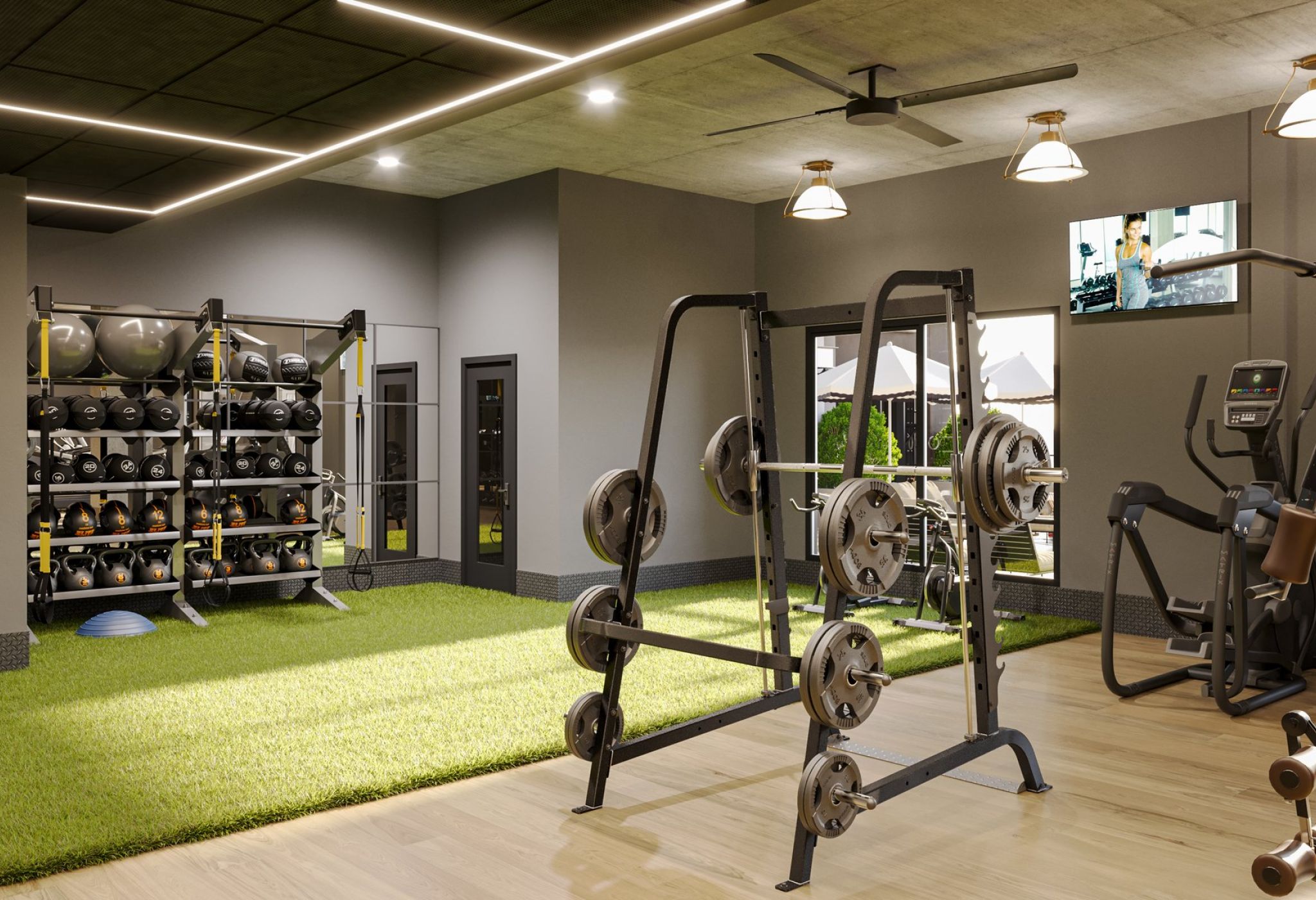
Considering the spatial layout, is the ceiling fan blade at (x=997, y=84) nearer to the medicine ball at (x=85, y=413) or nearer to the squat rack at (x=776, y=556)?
the squat rack at (x=776, y=556)

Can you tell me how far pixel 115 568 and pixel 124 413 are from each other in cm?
Answer: 103

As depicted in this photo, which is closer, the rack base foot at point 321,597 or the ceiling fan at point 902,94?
the ceiling fan at point 902,94

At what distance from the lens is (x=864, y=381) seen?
3453 millimetres

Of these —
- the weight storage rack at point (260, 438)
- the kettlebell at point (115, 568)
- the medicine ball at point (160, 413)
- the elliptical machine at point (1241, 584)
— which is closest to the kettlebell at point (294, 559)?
the weight storage rack at point (260, 438)

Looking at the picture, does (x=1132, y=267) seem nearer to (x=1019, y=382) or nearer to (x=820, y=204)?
(x=1019, y=382)

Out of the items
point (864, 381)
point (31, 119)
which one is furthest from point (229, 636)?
point (864, 381)

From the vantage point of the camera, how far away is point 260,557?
26.8 feet

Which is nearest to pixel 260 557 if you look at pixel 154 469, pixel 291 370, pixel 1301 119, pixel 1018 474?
pixel 154 469

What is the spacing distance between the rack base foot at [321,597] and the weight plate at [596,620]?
4750mm

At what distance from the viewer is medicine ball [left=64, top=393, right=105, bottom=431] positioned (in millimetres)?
7164

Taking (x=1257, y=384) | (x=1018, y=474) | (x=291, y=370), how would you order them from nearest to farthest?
1. (x=1018, y=474)
2. (x=1257, y=384)
3. (x=291, y=370)

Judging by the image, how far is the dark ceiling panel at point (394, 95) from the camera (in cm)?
454

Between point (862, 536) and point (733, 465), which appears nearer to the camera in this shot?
point (862, 536)

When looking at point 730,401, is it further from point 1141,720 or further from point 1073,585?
point 1141,720
